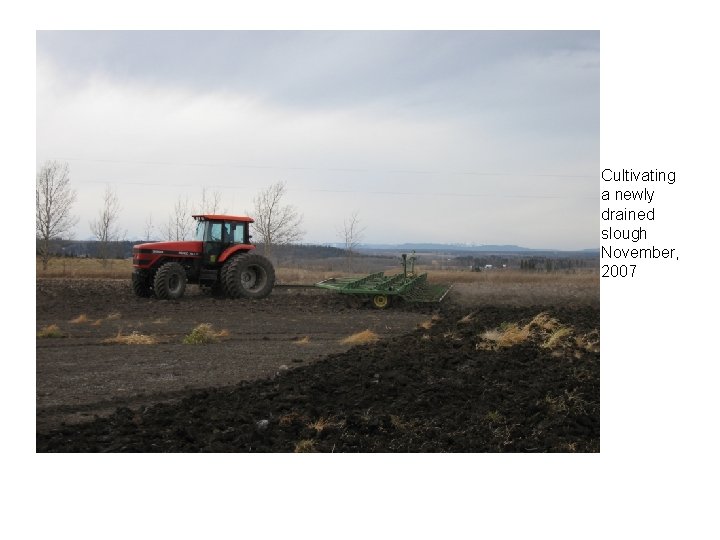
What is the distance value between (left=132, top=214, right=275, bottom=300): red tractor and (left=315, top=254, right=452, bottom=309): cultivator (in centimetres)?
185

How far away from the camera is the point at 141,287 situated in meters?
15.7

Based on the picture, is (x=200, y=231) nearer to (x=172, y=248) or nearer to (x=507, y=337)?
(x=172, y=248)

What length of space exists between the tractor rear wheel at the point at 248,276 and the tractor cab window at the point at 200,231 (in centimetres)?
86

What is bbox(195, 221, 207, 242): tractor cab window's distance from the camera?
51.9 feet

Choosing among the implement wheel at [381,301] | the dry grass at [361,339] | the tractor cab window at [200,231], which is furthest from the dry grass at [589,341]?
the tractor cab window at [200,231]

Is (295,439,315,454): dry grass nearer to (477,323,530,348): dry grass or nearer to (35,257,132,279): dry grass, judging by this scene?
(477,323,530,348): dry grass

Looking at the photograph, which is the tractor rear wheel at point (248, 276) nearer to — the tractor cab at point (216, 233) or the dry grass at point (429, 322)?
the tractor cab at point (216, 233)

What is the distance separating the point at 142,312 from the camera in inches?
530

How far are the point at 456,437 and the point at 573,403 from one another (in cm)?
160

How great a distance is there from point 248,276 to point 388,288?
362 centimetres

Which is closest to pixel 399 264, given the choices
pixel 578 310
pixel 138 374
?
pixel 578 310

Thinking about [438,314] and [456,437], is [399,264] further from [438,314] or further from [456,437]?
[456,437]
